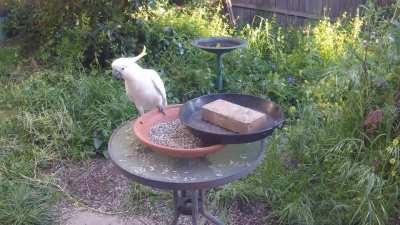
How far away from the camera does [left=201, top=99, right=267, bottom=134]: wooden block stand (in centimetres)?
201

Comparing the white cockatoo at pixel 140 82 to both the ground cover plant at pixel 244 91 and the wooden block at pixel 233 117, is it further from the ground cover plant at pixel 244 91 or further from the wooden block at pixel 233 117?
the ground cover plant at pixel 244 91

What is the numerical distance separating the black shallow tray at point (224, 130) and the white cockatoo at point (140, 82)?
0.24 metres

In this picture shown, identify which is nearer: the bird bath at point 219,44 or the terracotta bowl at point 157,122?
the terracotta bowl at point 157,122

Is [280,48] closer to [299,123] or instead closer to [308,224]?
[299,123]

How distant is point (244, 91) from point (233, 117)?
2636 millimetres

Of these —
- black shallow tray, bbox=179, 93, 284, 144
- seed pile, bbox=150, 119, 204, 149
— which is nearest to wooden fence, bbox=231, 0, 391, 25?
black shallow tray, bbox=179, 93, 284, 144

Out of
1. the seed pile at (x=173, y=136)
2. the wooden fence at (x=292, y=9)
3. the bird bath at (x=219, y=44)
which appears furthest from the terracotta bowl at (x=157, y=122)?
the wooden fence at (x=292, y=9)

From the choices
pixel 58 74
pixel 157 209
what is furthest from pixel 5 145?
pixel 157 209

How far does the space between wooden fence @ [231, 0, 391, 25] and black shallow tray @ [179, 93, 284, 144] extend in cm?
393

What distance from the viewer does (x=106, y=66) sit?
17.3 ft

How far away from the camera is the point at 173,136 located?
2.26 meters

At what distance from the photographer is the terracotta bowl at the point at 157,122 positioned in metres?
2.01

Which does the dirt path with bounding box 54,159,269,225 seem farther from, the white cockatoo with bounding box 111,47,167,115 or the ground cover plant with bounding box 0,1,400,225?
the white cockatoo with bounding box 111,47,167,115

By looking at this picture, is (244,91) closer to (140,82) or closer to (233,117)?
(140,82)
